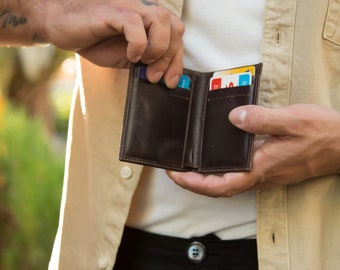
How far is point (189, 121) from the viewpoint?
185cm

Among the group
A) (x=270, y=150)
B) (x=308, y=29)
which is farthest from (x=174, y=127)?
(x=308, y=29)

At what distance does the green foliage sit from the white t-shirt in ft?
9.27

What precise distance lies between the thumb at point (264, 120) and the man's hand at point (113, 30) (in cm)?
21

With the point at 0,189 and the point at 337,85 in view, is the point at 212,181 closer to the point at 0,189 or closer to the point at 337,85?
the point at 337,85

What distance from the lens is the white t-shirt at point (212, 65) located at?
6.20ft

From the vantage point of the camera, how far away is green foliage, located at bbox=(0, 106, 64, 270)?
4668 millimetres

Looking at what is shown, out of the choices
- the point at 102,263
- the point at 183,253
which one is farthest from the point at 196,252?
the point at 102,263

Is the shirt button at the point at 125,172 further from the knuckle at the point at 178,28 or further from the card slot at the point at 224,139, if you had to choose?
the knuckle at the point at 178,28

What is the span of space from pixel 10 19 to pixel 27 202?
2.86m

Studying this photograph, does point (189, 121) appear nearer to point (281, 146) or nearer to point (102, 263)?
point (281, 146)

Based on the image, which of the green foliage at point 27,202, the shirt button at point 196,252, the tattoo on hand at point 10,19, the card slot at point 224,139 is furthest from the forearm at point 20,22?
the green foliage at point 27,202

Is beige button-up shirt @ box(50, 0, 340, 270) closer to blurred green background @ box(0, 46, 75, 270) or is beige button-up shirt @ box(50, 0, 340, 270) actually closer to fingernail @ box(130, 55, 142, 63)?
fingernail @ box(130, 55, 142, 63)

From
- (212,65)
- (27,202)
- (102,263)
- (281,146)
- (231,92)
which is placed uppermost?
(27,202)

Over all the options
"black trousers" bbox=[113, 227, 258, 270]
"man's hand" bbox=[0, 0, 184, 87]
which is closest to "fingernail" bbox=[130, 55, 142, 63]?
"man's hand" bbox=[0, 0, 184, 87]
